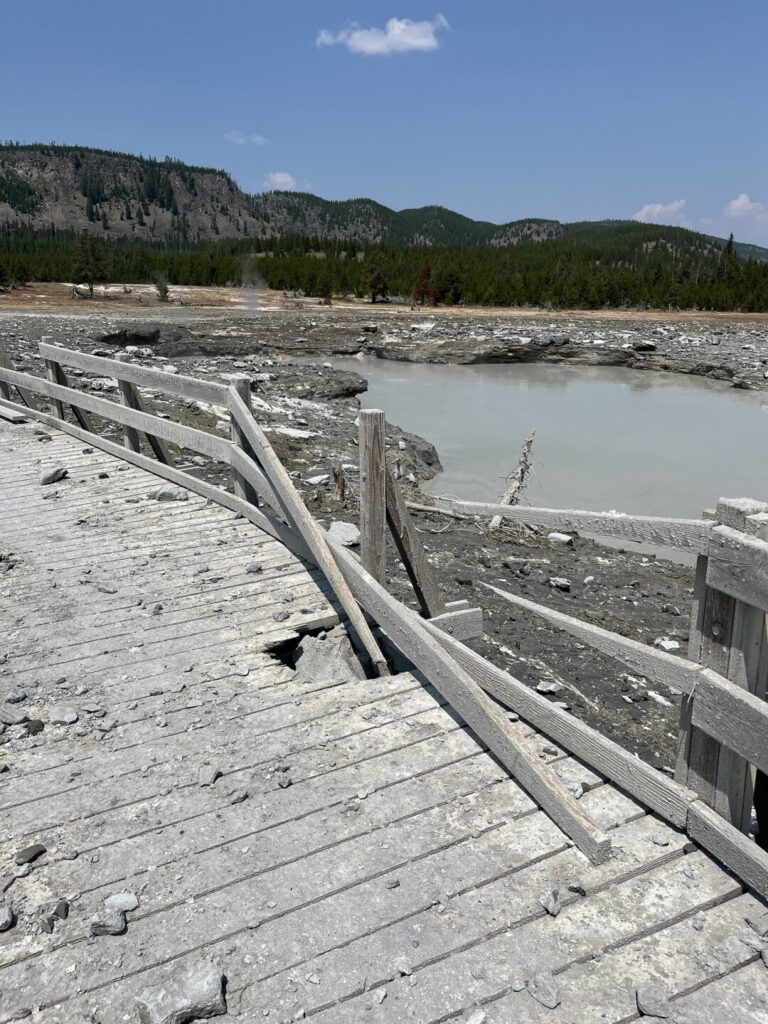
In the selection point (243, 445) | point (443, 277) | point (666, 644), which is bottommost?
point (666, 644)

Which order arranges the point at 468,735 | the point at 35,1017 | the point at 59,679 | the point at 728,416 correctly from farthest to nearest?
the point at 728,416
the point at 59,679
the point at 468,735
the point at 35,1017

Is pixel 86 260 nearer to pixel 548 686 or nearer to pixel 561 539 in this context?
pixel 561 539

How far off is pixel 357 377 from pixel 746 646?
1951cm

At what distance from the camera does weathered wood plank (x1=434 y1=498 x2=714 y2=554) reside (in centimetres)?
246

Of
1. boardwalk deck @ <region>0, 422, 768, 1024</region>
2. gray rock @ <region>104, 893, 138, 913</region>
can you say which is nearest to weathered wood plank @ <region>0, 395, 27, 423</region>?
boardwalk deck @ <region>0, 422, 768, 1024</region>

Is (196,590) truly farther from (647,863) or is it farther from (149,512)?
(647,863)

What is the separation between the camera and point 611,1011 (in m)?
2.08

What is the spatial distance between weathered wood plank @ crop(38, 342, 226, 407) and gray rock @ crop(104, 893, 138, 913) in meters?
4.21

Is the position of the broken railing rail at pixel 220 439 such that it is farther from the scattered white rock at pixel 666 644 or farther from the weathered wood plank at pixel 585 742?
the scattered white rock at pixel 666 644

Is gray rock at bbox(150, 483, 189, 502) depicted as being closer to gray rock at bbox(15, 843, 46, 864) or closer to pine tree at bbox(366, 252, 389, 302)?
gray rock at bbox(15, 843, 46, 864)

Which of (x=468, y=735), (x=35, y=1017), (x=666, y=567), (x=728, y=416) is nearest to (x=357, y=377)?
(x=728, y=416)

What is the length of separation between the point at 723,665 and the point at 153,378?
603 cm

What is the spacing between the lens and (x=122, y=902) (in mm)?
2428

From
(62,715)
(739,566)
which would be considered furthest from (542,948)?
(62,715)
